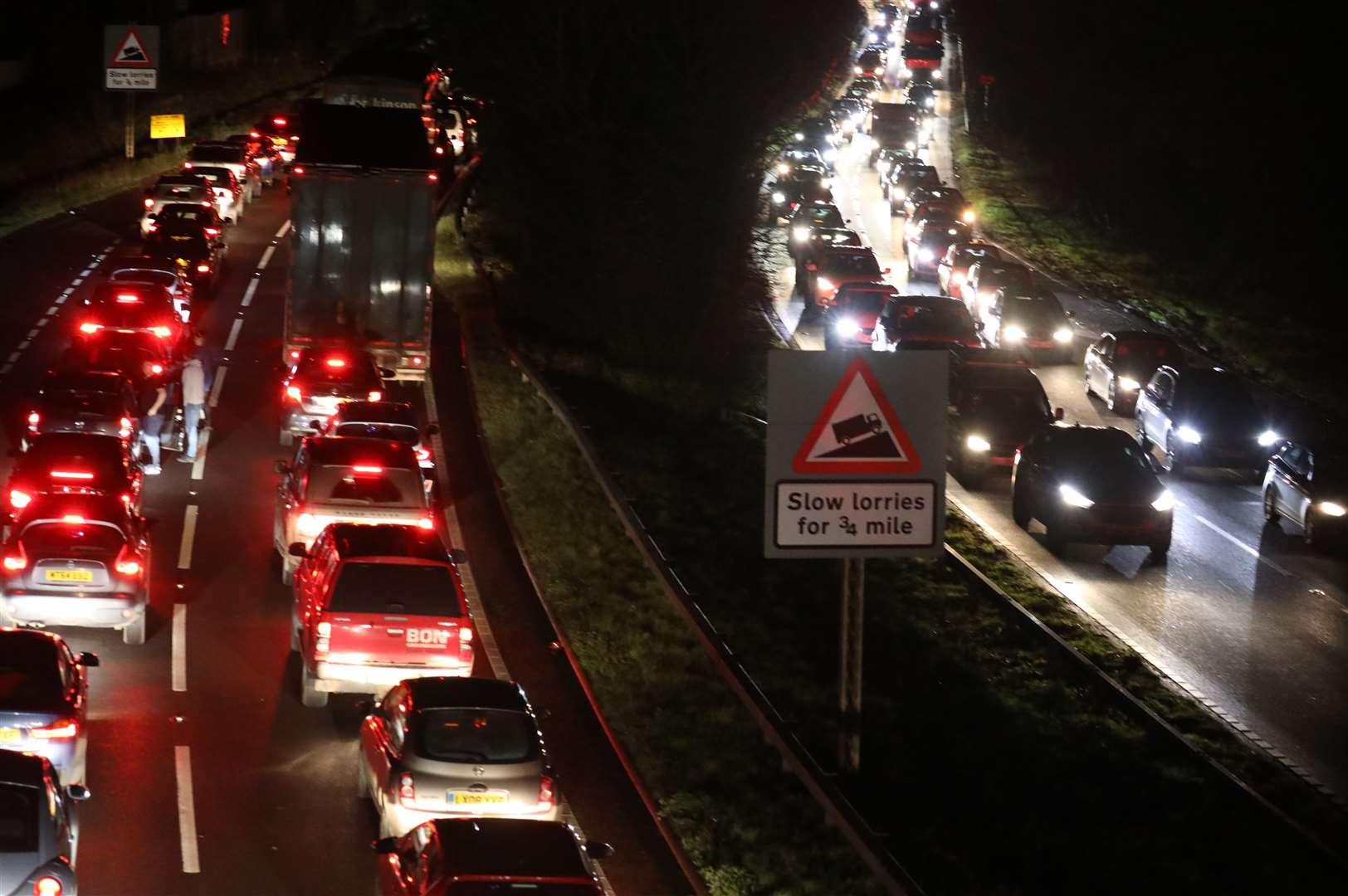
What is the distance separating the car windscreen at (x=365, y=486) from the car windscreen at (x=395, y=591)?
13.1ft

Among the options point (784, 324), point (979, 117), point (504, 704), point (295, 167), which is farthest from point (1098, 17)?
point (504, 704)

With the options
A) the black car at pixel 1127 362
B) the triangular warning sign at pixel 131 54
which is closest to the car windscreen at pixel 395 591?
the black car at pixel 1127 362

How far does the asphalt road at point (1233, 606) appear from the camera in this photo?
867 inches

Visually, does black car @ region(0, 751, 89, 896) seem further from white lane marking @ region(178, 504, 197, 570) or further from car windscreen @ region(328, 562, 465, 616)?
white lane marking @ region(178, 504, 197, 570)

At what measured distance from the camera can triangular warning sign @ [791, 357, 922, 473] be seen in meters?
15.1

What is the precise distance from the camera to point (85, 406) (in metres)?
26.2

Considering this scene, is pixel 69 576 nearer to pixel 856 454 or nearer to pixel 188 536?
pixel 188 536

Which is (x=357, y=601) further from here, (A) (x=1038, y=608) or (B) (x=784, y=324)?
(B) (x=784, y=324)

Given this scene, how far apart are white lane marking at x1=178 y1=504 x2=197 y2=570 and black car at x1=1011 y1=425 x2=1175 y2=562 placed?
1210 centimetres

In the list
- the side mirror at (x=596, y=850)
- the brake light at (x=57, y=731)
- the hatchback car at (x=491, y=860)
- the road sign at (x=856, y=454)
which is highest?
the road sign at (x=856, y=454)

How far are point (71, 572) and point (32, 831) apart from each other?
25.8 ft

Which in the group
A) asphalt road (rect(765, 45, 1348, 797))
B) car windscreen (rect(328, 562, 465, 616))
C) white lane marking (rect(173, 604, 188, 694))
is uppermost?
car windscreen (rect(328, 562, 465, 616))

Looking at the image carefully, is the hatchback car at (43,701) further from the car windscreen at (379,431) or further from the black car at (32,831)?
the car windscreen at (379,431)

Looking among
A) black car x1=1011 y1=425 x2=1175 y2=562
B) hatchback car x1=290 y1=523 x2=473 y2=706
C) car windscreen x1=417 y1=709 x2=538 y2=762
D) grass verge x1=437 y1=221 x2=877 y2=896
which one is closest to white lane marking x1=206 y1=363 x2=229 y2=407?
grass verge x1=437 y1=221 x2=877 y2=896
